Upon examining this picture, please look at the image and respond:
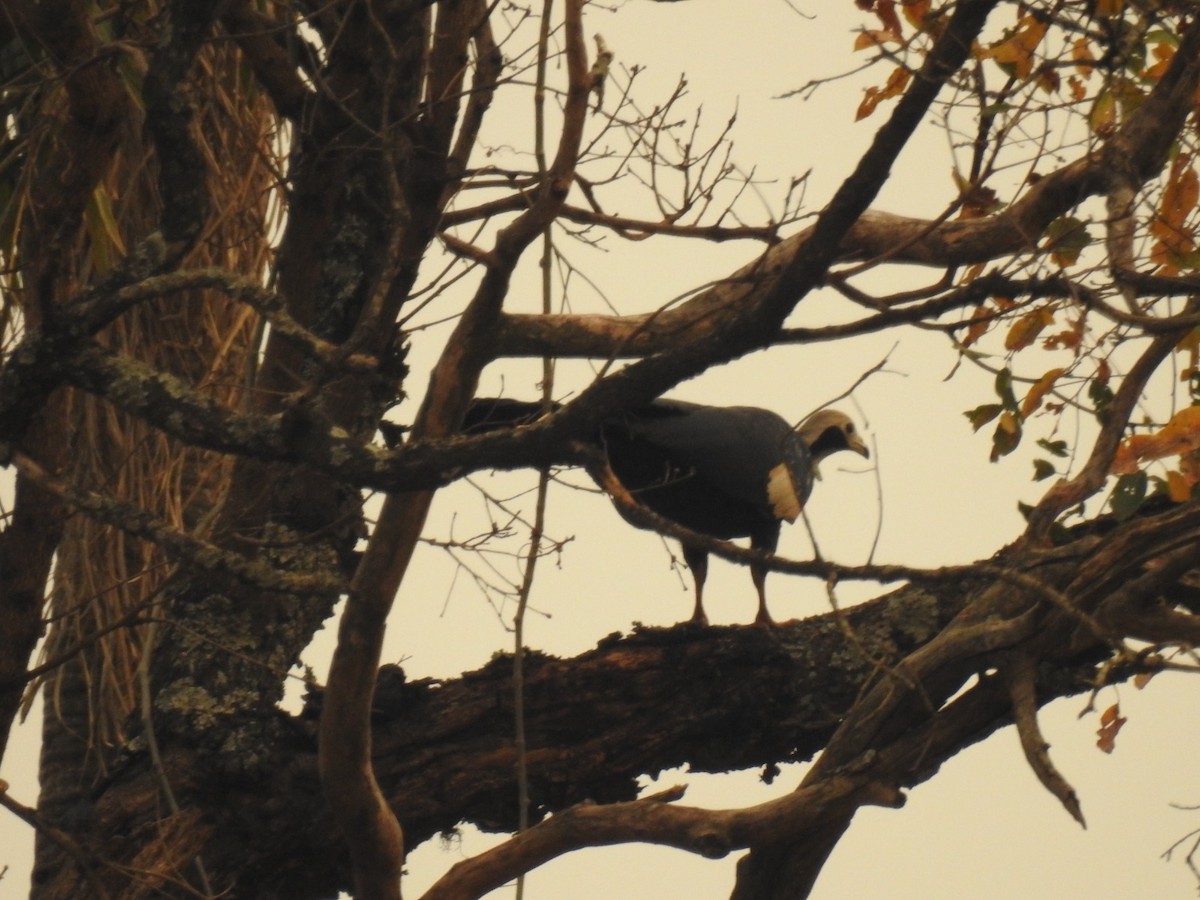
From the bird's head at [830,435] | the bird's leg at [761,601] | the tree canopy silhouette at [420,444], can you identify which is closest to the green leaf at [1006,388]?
the tree canopy silhouette at [420,444]

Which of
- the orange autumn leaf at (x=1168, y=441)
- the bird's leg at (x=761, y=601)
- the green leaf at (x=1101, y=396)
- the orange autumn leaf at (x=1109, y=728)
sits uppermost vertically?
the bird's leg at (x=761, y=601)

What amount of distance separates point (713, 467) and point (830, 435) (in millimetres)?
1452

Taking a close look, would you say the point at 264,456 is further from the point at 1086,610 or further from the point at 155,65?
the point at 1086,610

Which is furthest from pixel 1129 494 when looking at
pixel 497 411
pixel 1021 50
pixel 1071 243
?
pixel 497 411

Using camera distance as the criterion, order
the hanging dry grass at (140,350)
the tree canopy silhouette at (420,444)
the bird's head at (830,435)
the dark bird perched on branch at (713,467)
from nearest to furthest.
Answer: the tree canopy silhouette at (420,444) → the hanging dry grass at (140,350) → the dark bird perched on branch at (713,467) → the bird's head at (830,435)

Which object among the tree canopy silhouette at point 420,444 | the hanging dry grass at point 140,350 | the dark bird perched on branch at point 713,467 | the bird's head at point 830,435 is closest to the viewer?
the tree canopy silhouette at point 420,444

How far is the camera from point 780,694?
3938mm

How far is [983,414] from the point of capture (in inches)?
150

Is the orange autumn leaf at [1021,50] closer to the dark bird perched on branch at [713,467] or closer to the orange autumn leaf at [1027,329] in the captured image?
the orange autumn leaf at [1027,329]

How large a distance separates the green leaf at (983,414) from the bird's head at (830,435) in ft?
7.77

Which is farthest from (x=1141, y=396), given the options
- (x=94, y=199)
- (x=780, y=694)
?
(x=94, y=199)

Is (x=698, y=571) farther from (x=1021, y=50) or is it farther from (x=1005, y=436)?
(x=1021, y=50)

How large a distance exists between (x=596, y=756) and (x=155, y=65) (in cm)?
205

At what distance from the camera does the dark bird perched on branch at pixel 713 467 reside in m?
5.04
